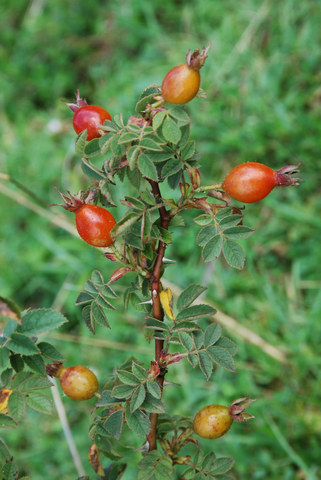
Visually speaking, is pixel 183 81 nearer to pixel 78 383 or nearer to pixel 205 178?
pixel 78 383

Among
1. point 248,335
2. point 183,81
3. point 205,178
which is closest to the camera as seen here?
point 183,81

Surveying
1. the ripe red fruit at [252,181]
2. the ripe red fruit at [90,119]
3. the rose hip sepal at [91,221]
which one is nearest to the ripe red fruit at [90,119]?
the ripe red fruit at [90,119]

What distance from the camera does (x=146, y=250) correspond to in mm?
777

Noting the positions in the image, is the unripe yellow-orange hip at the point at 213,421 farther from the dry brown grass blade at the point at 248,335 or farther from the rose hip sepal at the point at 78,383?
the dry brown grass blade at the point at 248,335

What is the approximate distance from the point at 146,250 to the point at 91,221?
0.31ft

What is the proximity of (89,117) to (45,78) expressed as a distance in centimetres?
261

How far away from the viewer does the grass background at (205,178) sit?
6.08ft

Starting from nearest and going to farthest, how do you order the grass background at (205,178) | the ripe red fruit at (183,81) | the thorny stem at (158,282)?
the ripe red fruit at (183,81) < the thorny stem at (158,282) < the grass background at (205,178)

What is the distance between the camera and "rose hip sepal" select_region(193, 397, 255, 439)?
2.70 ft

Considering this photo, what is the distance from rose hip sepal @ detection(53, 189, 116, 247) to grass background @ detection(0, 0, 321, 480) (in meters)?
0.88

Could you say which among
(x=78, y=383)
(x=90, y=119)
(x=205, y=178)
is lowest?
(x=205, y=178)

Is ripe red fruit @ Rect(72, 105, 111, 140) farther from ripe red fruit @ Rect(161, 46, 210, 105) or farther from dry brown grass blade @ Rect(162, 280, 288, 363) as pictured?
dry brown grass blade @ Rect(162, 280, 288, 363)

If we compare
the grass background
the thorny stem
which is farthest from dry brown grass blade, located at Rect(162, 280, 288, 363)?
the thorny stem

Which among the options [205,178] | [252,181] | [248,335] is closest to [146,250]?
[252,181]
